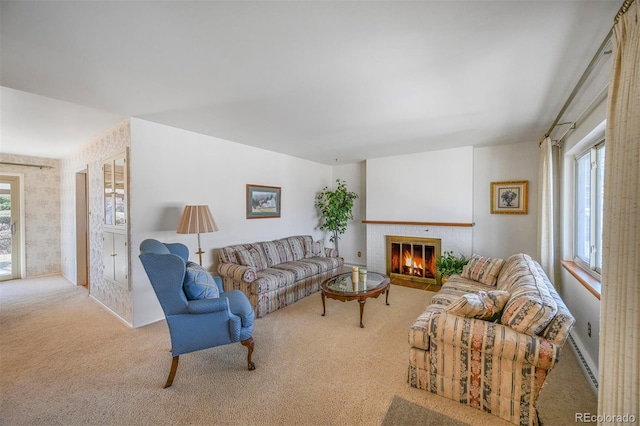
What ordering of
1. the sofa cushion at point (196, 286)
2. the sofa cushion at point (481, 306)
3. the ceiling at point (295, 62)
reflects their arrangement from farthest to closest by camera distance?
the sofa cushion at point (196, 286) < the sofa cushion at point (481, 306) < the ceiling at point (295, 62)

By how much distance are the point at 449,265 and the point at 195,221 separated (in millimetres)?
3906

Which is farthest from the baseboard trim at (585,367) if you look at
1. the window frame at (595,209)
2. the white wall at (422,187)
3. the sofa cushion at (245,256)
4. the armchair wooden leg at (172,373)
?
the sofa cushion at (245,256)

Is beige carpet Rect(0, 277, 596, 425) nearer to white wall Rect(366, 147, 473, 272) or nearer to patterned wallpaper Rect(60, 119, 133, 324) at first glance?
patterned wallpaper Rect(60, 119, 133, 324)

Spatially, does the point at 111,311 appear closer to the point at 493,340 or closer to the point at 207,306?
the point at 207,306

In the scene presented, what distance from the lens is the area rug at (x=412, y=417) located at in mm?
1667

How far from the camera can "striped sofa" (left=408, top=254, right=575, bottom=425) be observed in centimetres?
163

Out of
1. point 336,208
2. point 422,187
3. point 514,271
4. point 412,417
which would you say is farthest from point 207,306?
point 422,187

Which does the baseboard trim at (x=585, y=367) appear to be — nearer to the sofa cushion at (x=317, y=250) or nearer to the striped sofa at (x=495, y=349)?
the striped sofa at (x=495, y=349)

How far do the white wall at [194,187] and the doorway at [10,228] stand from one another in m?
4.07

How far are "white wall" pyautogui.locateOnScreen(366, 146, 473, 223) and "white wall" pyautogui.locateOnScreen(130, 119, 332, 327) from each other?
5.78ft

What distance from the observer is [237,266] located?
3.49m

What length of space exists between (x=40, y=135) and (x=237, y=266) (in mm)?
3381

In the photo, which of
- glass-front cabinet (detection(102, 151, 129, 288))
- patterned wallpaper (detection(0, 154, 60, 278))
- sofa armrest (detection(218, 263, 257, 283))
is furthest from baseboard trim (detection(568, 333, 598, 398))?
patterned wallpaper (detection(0, 154, 60, 278))

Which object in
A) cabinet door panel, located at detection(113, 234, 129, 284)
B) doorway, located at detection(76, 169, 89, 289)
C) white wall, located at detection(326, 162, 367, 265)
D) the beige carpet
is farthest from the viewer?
white wall, located at detection(326, 162, 367, 265)
